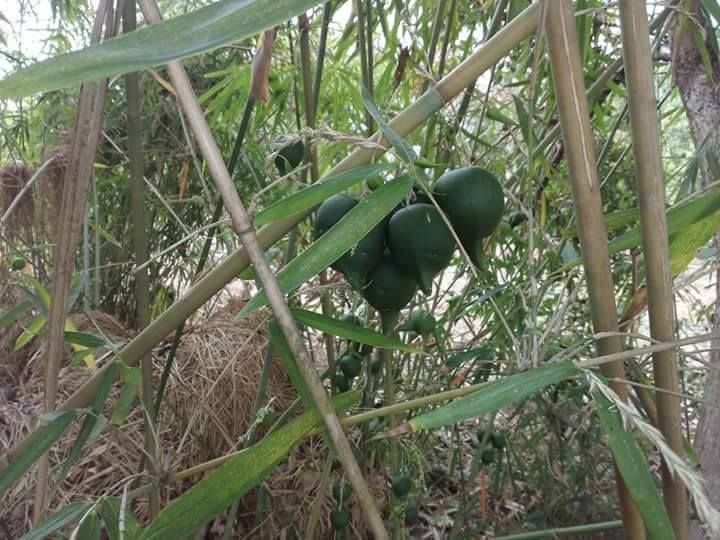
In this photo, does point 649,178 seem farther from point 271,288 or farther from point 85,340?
point 85,340

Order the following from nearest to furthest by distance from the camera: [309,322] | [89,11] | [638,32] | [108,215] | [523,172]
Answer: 1. [638,32]
2. [309,322]
3. [523,172]
4. [89,11]
5. [108,215]

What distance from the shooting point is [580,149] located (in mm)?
301

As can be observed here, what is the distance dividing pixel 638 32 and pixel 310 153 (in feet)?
1.36

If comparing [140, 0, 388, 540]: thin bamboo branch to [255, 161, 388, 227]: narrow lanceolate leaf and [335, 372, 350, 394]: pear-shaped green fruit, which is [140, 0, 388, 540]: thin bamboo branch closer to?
[255, 161, 388, 227]: narrow lanceolate leaf

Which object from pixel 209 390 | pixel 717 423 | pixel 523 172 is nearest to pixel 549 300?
pixel 523 172

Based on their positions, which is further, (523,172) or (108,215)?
(108,215)

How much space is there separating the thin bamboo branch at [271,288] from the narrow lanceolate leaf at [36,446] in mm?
219

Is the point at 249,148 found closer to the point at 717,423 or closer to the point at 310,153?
the point at 310,153

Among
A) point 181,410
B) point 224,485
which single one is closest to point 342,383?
point 224,485

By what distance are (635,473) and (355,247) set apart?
212mm

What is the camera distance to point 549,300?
1.12 meters

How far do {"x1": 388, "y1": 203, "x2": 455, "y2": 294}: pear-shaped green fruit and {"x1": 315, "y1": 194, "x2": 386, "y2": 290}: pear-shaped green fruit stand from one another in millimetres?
17

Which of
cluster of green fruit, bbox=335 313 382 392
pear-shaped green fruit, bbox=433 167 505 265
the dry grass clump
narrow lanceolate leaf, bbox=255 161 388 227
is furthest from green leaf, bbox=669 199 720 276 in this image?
the dry grass clump

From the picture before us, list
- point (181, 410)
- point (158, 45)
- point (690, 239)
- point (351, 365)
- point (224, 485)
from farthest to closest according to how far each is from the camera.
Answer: point (181, 410) < point (351, 365) < point (690, 239) < point (224, 485) < point (158, 45)
